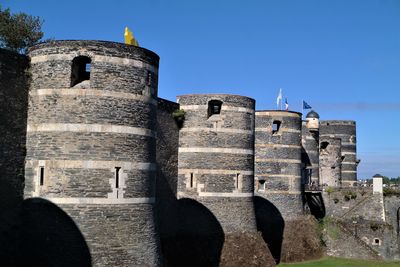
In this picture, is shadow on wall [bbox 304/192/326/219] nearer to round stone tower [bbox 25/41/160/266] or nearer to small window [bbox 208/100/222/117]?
small window [bbox 208/100/222/117]

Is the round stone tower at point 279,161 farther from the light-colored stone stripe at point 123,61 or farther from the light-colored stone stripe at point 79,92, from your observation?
the light-colored stone stripe at point 79,92

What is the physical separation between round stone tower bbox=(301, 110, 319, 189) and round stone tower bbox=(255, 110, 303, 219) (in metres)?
7.89

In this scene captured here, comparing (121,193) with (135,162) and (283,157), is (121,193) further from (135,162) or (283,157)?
(283,157)

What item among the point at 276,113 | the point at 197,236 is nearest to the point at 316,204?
the point at 276,113

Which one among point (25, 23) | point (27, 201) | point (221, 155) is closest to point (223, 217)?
point (221, 155)

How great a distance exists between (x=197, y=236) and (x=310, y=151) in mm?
20129

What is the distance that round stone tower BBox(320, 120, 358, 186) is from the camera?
48.8 metres

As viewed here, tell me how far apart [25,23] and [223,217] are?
50.1ft

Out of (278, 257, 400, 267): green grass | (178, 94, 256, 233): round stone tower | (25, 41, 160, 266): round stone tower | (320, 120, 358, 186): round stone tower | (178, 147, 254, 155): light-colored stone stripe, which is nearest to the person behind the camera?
(25, 41, 160, 266): round stone tower

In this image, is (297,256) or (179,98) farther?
(297,256)

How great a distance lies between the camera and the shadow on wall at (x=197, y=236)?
933 inches

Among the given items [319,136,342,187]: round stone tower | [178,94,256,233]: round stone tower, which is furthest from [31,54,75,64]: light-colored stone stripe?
[319,136,342,187]: round stone tower

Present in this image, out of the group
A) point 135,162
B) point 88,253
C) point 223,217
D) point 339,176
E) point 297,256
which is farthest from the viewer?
point 339,176

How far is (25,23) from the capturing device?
27266 millimetres
